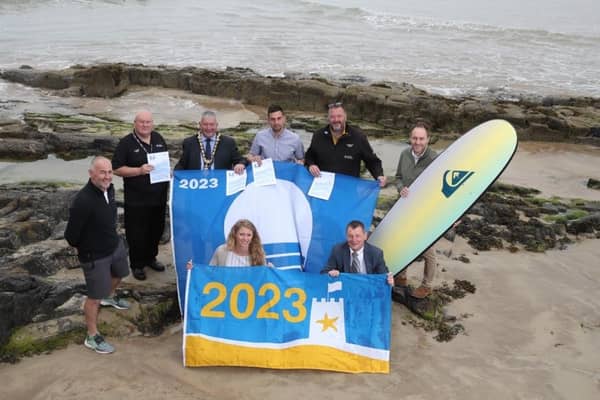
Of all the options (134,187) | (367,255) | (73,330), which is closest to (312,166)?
(367,255)

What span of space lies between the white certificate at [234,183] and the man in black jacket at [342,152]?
2.49ft

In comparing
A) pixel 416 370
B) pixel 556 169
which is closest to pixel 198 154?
pixel 416 370

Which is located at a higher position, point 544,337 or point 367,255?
point 367,255

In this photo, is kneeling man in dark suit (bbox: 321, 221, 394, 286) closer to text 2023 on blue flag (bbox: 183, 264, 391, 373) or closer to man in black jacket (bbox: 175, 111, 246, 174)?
text 2023 on blue flag (bbox: 183, 264, 391, 373)

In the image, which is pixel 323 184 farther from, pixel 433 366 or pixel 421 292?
pixel 433 366

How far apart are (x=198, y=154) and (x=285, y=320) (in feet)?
6.99

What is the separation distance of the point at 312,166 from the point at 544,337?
3082 millimetres

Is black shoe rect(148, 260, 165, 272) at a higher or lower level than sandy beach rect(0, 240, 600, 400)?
higher

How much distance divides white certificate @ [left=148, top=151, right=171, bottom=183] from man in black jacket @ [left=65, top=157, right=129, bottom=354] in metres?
0.84

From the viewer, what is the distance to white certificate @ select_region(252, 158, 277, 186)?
6.00 metres

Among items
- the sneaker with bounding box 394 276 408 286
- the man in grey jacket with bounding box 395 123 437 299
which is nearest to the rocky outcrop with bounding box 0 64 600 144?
the sneaker with bounding box 394 276 408 286

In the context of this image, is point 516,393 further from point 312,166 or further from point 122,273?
point 122,273

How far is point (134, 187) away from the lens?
5848mm

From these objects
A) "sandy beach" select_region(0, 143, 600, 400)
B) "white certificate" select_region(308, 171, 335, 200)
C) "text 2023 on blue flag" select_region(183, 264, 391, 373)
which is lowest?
"sandy beach" select_region(0, 143, 600, 400)
